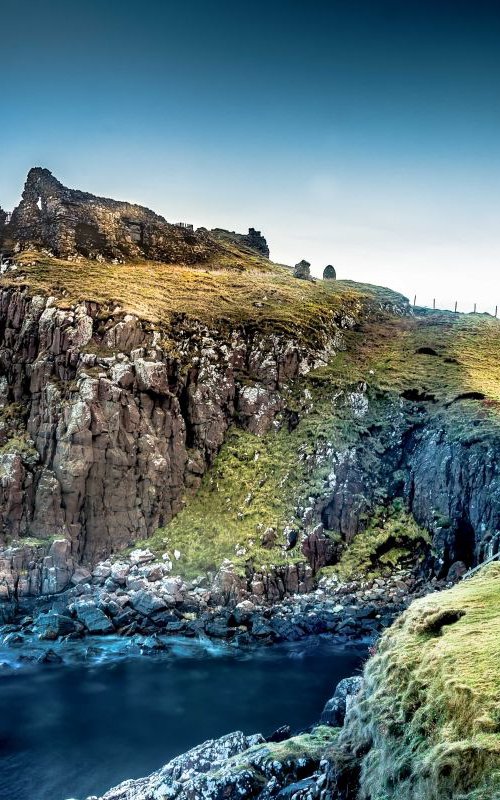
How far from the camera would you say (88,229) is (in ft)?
243

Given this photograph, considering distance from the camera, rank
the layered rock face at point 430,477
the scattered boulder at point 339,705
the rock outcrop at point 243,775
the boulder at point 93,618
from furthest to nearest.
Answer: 1. the layered rock face at point 430,477
2. the boulder at point 93,618
3. the scattered boulder at point 339,705
4. the rock outcrop at point 243,775

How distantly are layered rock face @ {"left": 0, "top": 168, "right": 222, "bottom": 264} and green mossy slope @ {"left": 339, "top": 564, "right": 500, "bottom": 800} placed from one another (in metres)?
63.3

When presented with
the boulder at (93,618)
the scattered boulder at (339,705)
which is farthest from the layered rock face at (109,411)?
the scattered boulder at (339,705)

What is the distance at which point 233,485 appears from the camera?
5388 centimetres

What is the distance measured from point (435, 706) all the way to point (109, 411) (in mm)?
42368

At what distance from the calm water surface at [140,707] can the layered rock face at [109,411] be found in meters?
14.1

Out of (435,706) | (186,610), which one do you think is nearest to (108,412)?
(186,610)

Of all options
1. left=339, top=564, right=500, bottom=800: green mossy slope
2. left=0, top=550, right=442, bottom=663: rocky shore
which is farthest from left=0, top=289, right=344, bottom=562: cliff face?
left=339, top=564, right=500, bottom=800: green mossy slope

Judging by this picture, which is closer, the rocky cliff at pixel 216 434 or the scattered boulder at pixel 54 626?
the scattered boulder at pixel 54 626

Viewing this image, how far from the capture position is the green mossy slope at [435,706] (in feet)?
34.3

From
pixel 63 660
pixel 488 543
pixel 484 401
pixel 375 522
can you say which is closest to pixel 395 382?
pixel 484 401

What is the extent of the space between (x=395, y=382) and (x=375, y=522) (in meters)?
16.4

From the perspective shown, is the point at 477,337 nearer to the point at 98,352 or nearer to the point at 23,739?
the point at 98,352

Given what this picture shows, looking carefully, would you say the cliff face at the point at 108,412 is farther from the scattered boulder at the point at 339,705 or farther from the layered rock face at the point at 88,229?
the scattered boulder at the point at 339,705
